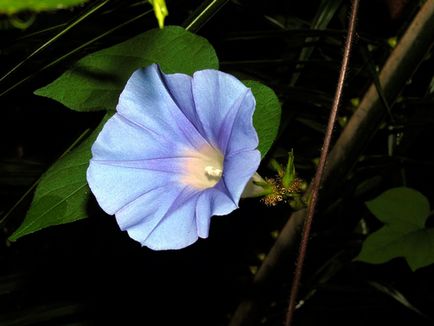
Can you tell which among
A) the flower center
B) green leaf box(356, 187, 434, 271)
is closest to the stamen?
the flower center

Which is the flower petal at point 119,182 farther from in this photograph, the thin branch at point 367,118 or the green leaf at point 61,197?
the thin branch at point 367,118

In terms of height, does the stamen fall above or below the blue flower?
below

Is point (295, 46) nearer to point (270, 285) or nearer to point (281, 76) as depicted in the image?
point (281, 76)

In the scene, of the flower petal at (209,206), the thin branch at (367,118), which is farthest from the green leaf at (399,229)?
the flower petal at (209,206)

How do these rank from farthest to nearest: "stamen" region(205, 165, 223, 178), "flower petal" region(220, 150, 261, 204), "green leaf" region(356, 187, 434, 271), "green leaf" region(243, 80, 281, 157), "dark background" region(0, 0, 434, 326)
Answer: "dark background" region(0, 0, 434, 326), "green leaf" region(356, 187, 434, 271), "stamen" region(205, 165, 223, 178), "green leaf" region(243, 80, 281, 157), "flower petal" region(220, 150, 261, 204)

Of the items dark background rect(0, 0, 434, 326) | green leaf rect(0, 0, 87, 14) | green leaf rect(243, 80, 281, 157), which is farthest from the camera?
dark background rect(0, 0, 434, 326)

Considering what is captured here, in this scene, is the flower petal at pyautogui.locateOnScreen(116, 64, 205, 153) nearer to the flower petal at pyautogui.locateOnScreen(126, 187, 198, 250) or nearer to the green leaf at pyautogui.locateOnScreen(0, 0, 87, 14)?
the flower petal at pyautogui.locateOnScreen(126, 187, 198, 250)
